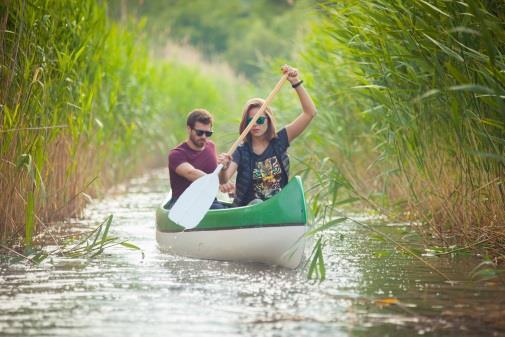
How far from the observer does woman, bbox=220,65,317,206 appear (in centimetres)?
796

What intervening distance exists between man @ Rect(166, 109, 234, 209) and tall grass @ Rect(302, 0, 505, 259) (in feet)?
4.25

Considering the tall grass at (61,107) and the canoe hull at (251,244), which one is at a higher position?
the tall grass at (61,107)

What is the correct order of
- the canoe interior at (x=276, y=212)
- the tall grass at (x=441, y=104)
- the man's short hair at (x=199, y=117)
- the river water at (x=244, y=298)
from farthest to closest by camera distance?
1. the man's short hair at (x=199, y=117)
2. the canoe interior at (x=276, y=212)
3. the tall grass at (x=441, y=104)
4. the river water at (x=244, y=298)

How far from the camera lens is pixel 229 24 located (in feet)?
153

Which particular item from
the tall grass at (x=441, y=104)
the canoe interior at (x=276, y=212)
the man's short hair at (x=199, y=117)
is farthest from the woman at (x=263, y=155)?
the tall grass at (x=441, y=104)

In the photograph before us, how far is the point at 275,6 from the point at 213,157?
36.4m

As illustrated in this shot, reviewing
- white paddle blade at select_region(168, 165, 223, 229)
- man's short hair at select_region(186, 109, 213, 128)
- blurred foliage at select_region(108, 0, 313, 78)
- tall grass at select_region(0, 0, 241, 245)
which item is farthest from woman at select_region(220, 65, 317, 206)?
blurred foliage at select_region(108, 0, 313, 78)

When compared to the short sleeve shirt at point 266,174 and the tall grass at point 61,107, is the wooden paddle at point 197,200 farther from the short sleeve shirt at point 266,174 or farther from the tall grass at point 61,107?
the tall grass at point 61,107

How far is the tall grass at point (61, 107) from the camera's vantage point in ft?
25.6

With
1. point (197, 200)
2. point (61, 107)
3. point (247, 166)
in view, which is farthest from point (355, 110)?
point (197, 200)

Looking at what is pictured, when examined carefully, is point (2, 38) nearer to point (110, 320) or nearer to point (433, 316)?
point (110, 320)

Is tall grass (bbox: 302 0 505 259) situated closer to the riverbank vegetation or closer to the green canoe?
the riverbank vegetation

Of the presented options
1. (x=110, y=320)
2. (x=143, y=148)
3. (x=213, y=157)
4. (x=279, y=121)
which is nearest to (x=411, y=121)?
(x=213, y=157)

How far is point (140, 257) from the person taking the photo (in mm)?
8148
